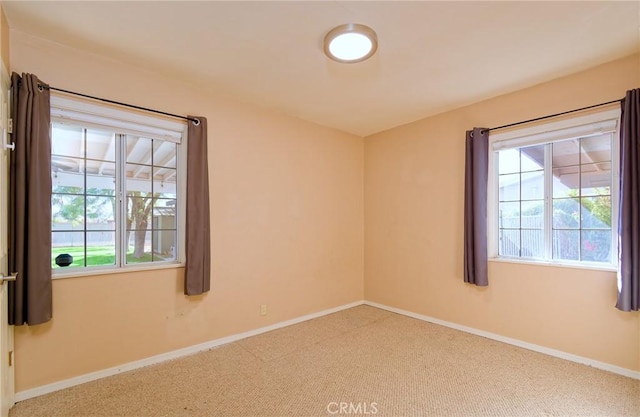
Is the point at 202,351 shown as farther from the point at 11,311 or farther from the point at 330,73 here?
the point at 330,73

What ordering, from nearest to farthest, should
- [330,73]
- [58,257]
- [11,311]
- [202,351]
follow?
[11,311] → [58,257] → [330,73] → [202,351]

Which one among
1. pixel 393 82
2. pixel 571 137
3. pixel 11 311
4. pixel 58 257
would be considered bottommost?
pixel 11 311

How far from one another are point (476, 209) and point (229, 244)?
2.58m

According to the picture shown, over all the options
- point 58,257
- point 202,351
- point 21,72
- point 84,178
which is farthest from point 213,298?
point 21,72

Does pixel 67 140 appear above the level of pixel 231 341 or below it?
above

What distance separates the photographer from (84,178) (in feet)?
8.26

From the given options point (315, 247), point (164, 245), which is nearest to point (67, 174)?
point (164, 245)

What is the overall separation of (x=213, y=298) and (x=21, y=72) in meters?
2.29

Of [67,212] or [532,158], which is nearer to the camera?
[67,212]

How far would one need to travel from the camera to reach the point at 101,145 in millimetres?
2605

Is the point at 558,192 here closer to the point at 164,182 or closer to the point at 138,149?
the point at 164,182

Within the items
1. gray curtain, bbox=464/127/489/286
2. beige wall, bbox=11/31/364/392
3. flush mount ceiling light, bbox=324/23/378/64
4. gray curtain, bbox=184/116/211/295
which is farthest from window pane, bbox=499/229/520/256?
gray curtain, bbox=184/116/211/295

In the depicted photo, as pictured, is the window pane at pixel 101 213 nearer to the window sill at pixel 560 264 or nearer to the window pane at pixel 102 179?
the window pane at pixel 102 179

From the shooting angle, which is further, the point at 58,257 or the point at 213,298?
the point at 213,298
